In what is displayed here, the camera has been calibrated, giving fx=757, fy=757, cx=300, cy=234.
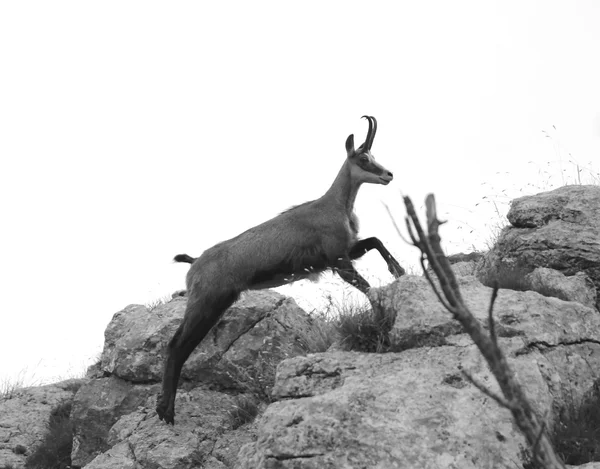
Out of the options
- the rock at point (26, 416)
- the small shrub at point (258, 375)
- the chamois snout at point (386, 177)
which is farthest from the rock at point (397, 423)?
the rock at point (26, 416)

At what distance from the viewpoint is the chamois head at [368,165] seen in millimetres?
8703

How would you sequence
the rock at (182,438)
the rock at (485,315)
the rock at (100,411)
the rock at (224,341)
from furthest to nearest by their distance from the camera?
the rock at (100,411) < the rock at (224,341) < the rock at (182,438) < the rock at (485,315)

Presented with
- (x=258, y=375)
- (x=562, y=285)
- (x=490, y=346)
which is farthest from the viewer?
(x=258, y=375)

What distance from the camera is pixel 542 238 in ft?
25.7

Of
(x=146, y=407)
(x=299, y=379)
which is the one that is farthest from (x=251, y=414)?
(x=299, y=379)

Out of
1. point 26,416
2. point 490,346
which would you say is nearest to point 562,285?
point 490,346

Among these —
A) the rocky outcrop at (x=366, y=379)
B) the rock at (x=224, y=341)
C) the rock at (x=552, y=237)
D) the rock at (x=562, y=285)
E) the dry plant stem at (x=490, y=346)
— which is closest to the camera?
the dry plant stem at (x=490, y=346)

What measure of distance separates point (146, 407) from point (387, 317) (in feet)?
10.7

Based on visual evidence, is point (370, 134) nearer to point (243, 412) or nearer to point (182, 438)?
point (243, 412)

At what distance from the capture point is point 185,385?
323 inches

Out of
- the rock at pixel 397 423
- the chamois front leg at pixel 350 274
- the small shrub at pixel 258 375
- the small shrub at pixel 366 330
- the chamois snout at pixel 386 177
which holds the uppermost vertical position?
the chamois snout at pixel 386 177

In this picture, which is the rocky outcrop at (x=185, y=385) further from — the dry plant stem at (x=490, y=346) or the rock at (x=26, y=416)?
the dry plant stem at (x=490, y=346)

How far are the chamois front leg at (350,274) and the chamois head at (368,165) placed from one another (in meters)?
1.26

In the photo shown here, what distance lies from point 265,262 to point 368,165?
1.86 meters
